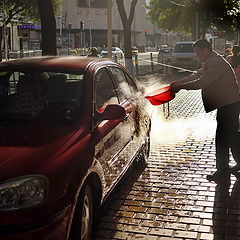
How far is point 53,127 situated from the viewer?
3740mm

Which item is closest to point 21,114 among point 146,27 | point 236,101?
point 236,101

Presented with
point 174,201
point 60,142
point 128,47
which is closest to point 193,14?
point 128,47

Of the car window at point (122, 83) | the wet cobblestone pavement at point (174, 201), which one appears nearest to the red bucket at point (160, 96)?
the car window at point (122, 83)

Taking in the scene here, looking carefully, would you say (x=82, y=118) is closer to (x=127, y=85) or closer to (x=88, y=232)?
Result: (x=88, y=232)

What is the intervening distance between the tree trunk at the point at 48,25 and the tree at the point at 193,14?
2329 cm

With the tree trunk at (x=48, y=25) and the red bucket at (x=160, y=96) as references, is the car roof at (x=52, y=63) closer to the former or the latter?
the red bucket at (x=160, y=96)

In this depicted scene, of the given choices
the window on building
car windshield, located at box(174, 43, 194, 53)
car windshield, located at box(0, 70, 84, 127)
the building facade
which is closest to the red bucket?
car windshield, located at box(0, 70, 84, 127)

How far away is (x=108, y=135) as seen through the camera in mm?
4223

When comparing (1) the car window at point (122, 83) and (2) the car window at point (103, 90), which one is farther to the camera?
(1) the car window at point (122, 83)

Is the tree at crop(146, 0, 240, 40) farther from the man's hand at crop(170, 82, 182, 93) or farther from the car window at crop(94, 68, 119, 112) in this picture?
the car window at crop(94, 68, 119, 112)

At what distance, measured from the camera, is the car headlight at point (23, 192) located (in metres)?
2.93

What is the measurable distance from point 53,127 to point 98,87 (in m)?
0.88

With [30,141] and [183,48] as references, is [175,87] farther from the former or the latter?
[183,48]

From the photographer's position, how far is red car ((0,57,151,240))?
297 centimetres
